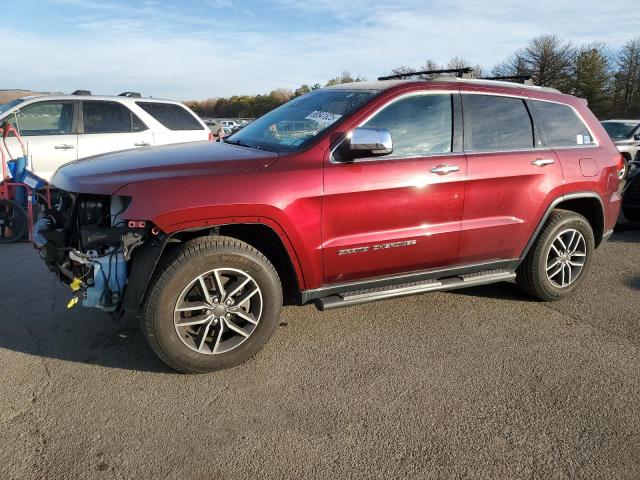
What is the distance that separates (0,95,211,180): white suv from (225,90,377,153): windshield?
12.7ft

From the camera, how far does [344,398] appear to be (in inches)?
114

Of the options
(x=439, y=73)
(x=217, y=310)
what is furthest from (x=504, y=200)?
(x=217, y=310)

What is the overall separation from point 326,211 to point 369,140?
0.54 meters

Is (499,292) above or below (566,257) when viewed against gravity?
below

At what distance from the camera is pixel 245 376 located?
3.12 meters

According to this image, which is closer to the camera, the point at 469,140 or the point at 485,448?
the point at 485,448

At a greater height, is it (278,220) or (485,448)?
(278,220)

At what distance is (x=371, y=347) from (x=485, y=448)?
3.86 feet

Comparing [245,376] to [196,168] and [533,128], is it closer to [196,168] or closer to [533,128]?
[196,168]

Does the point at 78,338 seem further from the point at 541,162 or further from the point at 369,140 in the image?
the point at 541,162

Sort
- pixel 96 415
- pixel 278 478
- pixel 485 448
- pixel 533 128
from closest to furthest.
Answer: pixel 278 478
pixel 485 448
pixel 96 415
pixel 533 128

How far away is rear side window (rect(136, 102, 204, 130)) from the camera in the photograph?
7789mm

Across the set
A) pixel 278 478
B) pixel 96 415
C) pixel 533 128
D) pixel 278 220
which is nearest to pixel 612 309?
pixel 533 128

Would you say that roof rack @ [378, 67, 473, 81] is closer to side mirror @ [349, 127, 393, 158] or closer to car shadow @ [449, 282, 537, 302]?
side mirror @ [349, 127, 393, 158]
